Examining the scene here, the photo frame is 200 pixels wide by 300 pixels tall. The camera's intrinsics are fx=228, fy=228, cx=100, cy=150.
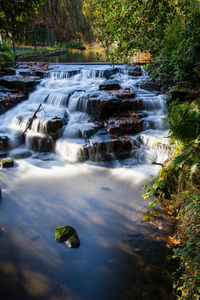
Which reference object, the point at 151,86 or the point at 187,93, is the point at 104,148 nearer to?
the point at 187,93

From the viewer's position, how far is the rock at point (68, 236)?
4.86 metres

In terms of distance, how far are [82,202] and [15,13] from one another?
15.2 ft

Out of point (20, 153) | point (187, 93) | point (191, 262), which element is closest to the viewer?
point (191, 262)

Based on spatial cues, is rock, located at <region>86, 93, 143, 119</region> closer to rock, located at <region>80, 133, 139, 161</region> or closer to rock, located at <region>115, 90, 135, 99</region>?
rock, located at <region>115, 90, 135, 99</region>

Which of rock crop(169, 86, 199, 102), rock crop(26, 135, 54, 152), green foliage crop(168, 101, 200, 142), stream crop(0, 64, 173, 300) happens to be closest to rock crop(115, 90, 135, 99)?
stream crop(0, 64, 173, 300)

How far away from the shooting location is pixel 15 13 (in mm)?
3797

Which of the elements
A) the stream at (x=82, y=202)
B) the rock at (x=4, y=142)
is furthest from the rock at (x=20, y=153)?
the rock at (x=4, y=142)

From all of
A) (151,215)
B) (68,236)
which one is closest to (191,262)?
(151,215)

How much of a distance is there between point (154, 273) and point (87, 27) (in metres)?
52.7

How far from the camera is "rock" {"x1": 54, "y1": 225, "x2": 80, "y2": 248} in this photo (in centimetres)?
486

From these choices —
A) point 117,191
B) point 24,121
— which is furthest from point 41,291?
point 24,121

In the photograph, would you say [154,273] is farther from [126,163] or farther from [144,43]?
[144,43]

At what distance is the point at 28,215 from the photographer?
5.88 meters

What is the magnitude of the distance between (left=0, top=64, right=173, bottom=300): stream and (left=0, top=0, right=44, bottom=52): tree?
3.91m
